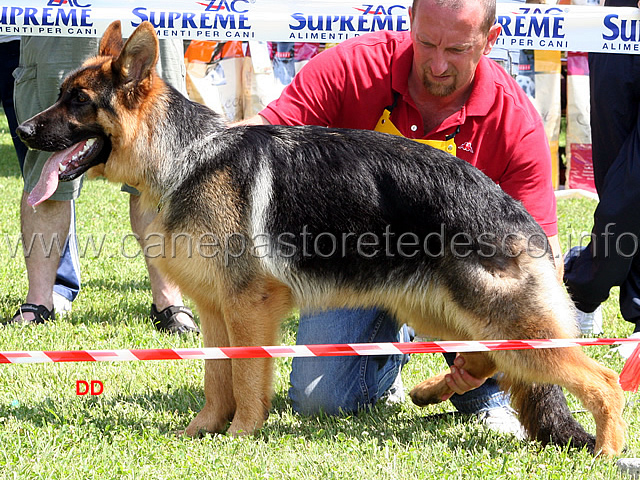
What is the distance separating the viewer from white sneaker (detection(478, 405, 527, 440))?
347 cm

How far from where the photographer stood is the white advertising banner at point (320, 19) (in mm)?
5309

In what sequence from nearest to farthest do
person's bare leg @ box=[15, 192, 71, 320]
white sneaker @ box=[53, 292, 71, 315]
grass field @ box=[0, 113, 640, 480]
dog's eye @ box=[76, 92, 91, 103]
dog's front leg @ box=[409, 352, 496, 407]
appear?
grass field @ box=[0, 113, 640, 480] → dog's eye @ box=[76, 92, 91, 103] → dog's front leg @ box=[409, 352, 496, 407] → person's bare leg @ box=[15, 192, 71, 320] → white sneaker @ box=[53, 292, 71, 315]

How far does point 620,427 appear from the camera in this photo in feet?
9.96

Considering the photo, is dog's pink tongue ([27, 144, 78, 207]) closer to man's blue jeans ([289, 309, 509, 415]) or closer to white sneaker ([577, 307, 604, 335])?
man's blue jeans ([289, 309, 509, 415])

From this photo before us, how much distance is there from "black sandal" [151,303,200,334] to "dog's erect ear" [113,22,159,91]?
2.05 m

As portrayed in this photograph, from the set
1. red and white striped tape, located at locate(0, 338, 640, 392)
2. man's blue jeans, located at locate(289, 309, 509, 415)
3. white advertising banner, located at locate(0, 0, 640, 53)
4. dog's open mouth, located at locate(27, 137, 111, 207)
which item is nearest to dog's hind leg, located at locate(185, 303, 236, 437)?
red and white striped tape, located at locate(0, 338, 640, 392)

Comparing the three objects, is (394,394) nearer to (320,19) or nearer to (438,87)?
(438,87)

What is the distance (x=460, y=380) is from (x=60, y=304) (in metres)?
3.11

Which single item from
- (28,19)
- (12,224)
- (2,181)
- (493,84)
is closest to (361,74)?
(493,84)

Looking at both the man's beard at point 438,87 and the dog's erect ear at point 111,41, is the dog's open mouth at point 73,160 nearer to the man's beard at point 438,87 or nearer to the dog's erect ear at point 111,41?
the dog's erect ear at point 111,41

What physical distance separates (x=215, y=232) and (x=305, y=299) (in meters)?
0.52

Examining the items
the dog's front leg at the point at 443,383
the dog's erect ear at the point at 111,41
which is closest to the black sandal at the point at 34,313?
the dog's erect ear at the point at 111,41

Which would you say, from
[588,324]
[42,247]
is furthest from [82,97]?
[588,324]

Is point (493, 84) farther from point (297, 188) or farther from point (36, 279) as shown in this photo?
point (36, 279)
